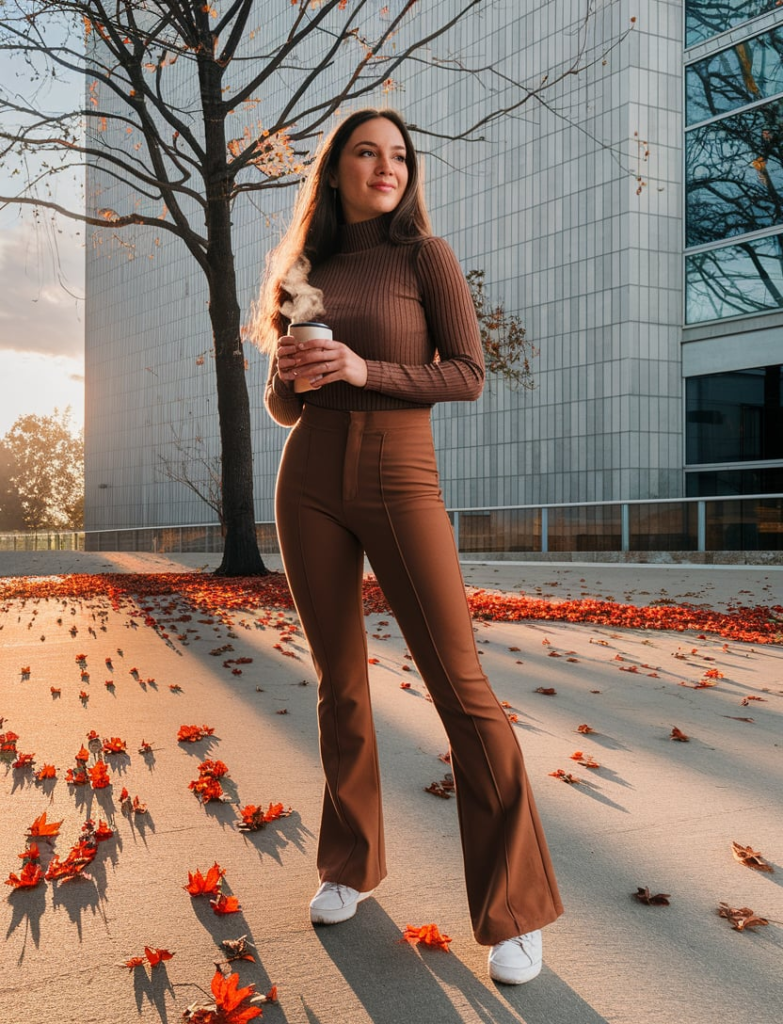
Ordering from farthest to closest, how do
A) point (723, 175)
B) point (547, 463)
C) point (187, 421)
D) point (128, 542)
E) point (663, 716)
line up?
point (187, 421), point (128, 542), point (547, 463), point (723, 175), point (663, 716)

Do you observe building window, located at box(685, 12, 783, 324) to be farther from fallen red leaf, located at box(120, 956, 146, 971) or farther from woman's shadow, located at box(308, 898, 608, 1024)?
fallen red leaf, located at box(120, 956, 146, 971)

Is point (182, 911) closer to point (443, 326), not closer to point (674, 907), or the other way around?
point (674, 907)

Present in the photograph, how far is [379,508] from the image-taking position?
2385 millimetres

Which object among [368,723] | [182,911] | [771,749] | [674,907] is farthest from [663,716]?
[182,911]

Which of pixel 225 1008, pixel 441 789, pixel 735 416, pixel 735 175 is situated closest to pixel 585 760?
pixel 441 789

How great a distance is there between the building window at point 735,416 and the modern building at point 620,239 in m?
0.05

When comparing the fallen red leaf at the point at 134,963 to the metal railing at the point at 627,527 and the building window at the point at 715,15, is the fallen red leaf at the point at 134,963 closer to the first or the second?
the metal railing at the point at 627,527

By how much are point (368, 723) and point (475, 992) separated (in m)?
0.77

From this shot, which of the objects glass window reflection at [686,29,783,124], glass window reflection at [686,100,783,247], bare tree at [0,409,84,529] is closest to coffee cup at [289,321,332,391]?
glass window reflection at [686,100,783,247]

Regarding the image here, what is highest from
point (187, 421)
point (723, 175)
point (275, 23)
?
point (275, 23)

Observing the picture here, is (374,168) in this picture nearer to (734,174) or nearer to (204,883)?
(204,883)

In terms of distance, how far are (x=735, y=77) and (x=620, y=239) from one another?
4671 millimetres

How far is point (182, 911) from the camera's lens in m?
2.59

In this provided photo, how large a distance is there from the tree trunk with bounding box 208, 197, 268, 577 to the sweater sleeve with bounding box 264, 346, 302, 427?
36.8 feet
